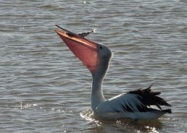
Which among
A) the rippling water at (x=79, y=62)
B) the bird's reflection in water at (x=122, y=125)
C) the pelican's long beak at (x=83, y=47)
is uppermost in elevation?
the pelican's long beak at (x=83, y=47)

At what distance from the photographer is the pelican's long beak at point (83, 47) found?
8406mm

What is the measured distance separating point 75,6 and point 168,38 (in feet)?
9.81

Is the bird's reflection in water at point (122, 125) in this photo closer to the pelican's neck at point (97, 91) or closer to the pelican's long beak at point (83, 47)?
the pelican's neck at point (97, 91)

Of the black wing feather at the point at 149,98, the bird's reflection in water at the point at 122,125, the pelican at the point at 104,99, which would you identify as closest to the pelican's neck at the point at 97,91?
the pelican at the point at 104,99

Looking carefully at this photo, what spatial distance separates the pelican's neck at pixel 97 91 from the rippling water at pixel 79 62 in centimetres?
18

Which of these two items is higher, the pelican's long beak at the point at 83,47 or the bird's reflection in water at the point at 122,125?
the pelican's long beak at the point at 83,47

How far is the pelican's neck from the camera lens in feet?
27.5

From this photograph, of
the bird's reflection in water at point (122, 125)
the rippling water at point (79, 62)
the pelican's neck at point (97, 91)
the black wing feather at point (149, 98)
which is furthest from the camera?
the pelican's neck at point (97, 91)

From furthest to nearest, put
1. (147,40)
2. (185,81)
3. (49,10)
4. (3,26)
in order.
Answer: (49,10) < (3,26) < (147,40) < (185,81)

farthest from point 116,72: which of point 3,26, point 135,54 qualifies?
point 3,26

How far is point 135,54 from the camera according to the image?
1075 cm

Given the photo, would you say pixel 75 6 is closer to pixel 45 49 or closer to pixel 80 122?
pixel 45 49

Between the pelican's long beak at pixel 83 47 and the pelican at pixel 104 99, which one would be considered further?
the pelican's long beak at pixel 83 47

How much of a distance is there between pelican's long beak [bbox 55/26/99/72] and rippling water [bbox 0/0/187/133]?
522 millimetres
